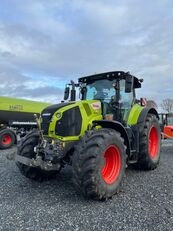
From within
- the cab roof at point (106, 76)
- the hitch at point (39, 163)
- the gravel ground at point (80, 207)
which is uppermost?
the cab roof at point (106, 76)

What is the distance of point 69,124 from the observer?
15.3 feet

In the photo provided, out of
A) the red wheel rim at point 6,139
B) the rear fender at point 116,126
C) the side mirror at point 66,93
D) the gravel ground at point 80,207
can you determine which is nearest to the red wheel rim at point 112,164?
the gravel ground at point 80,207

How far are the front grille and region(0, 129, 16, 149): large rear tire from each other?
24.7ft

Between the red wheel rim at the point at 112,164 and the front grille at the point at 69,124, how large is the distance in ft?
2.42

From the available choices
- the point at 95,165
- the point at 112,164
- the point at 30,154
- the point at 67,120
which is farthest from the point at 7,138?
the point at 95,165

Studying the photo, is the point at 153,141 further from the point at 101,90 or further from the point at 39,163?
the point at 39,163

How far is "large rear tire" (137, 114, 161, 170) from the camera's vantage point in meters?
5.87

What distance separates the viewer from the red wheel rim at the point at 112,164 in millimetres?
4520

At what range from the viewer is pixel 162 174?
5867 millimetres

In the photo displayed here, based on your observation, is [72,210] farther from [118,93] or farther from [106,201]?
[118,93]

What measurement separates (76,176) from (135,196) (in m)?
1.26

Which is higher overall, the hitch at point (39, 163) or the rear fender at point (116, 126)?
the rear fender at point (116, 126)

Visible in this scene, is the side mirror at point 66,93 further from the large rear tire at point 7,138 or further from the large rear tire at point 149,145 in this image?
the large rear tire at point 7,138

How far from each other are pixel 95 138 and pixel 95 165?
487mm
